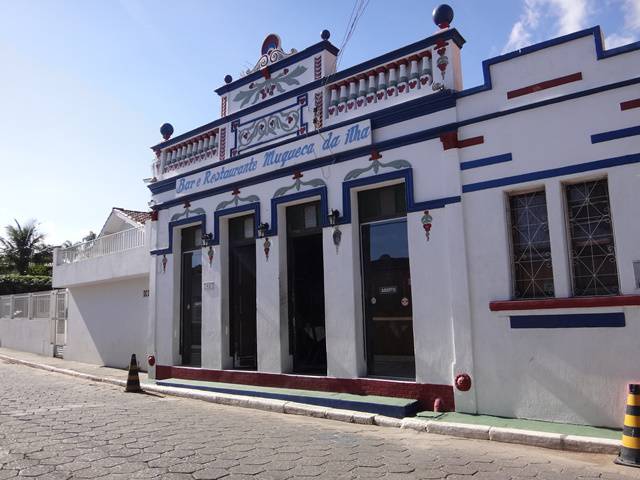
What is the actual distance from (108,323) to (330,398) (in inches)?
391

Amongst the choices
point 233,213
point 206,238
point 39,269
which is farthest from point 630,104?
point 39,269

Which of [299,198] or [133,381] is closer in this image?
[299,198]

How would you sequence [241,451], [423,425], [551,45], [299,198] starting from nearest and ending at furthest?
1. [241,451]
2. [423,425]
3. [551,45]
4. [299,198]

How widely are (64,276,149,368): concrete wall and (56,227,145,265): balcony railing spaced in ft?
3.10

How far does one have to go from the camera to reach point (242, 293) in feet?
34.9

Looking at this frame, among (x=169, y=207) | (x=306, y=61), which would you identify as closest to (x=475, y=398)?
(x=306, y=61)

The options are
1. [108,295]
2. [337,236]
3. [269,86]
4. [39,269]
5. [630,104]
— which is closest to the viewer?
[630,104]

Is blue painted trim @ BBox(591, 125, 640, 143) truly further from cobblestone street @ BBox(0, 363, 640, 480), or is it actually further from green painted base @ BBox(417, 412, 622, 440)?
cobblestone street @ BBox(0, 363, 640, 480)

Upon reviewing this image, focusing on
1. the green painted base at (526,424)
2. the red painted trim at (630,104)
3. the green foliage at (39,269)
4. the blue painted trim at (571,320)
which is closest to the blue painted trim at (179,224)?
the green painted base at (526,424)

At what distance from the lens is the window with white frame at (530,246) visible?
6707 mm

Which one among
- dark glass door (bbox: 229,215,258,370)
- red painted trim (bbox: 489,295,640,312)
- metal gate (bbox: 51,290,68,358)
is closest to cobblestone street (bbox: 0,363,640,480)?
red painted trim (bbox: 489,295,640,312)

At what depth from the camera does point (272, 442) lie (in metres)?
6.05

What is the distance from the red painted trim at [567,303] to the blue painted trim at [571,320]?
0.12 metres

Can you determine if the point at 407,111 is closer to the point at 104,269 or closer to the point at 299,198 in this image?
the point at 299,198
